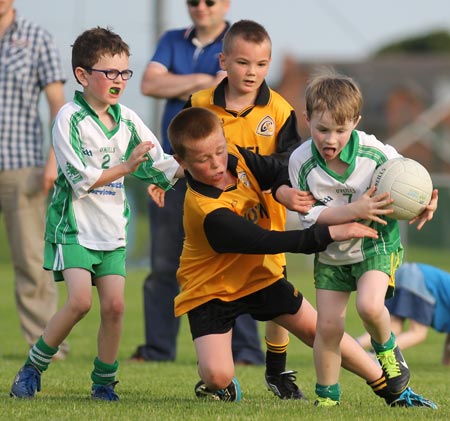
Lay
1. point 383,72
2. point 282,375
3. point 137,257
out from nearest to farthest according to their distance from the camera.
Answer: point 282,375 → point 137,257 → point 383,72

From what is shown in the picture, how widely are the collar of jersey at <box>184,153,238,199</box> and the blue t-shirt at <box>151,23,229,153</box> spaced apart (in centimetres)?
253

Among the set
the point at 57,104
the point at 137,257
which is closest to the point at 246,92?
the point at 57,104

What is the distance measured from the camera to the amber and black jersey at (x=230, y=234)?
240 inches

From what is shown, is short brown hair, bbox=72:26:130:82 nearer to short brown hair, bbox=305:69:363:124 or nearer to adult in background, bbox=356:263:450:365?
short brown hair, bbox=305:69:363:124

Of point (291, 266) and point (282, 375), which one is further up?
point (282, 375)

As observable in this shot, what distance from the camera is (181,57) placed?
29.3ft

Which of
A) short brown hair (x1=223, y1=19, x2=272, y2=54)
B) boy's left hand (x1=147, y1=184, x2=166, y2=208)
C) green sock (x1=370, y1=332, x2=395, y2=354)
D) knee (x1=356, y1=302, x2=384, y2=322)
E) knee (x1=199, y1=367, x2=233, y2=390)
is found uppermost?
short brown hair (x1=223, y1=19, x2=272, y2=54)

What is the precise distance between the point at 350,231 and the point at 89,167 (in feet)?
4.95

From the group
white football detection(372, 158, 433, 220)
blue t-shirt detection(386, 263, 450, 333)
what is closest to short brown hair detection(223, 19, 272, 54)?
white football detection(372, 158, 433, 220)

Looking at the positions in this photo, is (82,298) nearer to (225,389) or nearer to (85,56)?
(225,389)

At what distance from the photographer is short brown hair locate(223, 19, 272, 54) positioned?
6688 mm

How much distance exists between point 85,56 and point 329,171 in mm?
1582

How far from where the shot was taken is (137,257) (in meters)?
23.2

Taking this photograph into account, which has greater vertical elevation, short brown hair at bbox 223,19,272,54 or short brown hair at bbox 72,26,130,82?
short brown hair at bbox 223,19,272,54
